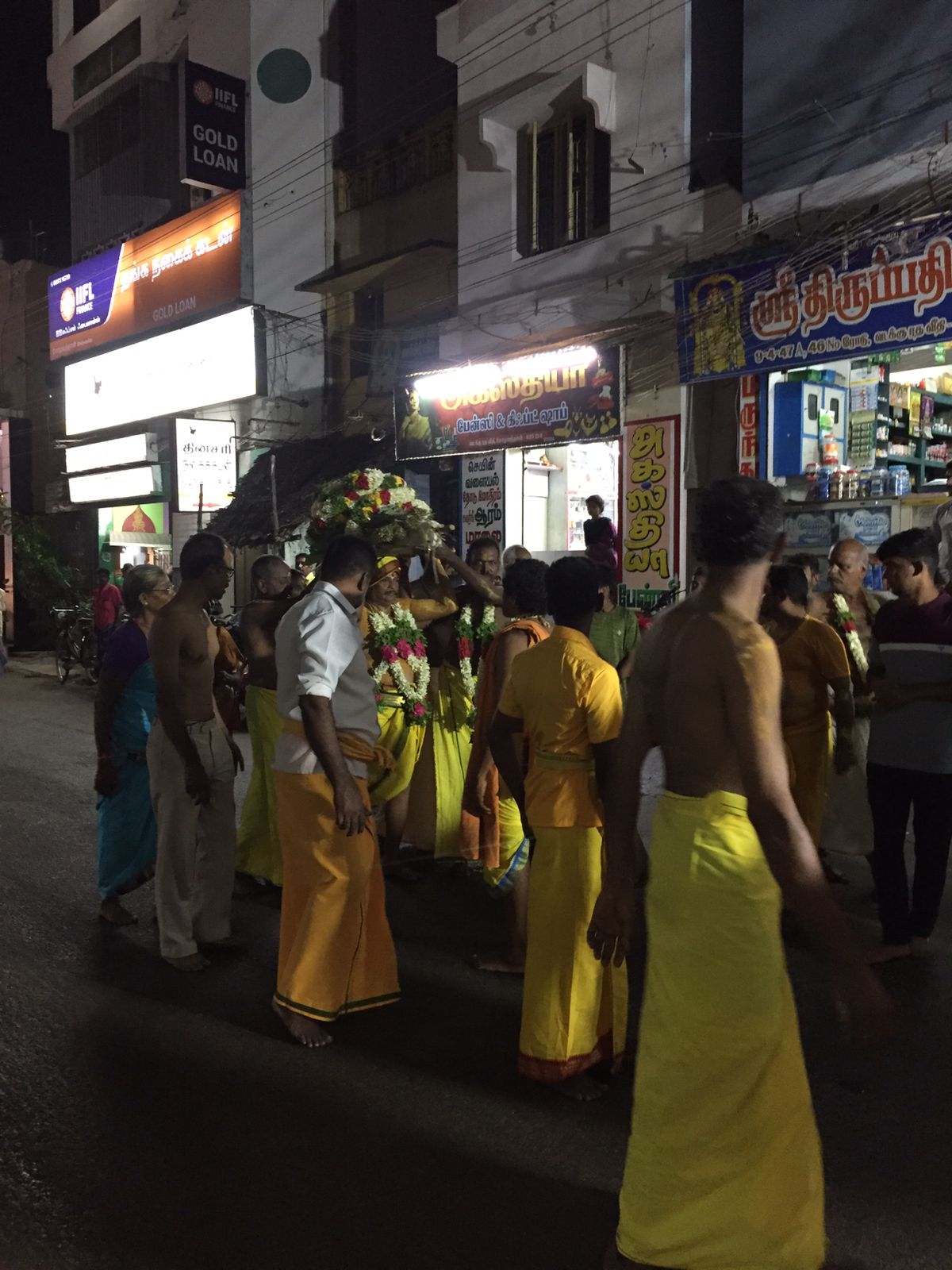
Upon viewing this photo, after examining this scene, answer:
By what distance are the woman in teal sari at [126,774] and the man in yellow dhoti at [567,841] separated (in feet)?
8.65

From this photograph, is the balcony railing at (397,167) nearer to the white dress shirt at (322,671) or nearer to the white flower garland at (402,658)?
the white flower garland at (402,658)

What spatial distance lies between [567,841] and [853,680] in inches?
121

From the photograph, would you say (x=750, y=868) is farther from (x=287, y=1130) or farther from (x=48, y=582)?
(x=48, y=582)

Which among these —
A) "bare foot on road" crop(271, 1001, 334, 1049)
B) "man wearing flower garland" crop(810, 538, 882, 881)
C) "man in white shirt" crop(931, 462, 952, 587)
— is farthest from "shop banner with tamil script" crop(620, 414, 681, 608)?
Result: "bare foot on road" crop(271, 1001, 334, 1049)

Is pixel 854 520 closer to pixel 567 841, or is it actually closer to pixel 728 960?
pixel 567 841

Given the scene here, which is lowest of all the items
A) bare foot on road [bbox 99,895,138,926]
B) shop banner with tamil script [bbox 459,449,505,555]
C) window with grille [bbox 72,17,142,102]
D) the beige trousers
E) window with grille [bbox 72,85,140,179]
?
bare foot on road [bbox 99,895,138,926]

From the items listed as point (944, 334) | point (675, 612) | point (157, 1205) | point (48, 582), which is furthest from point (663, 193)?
Answer: point (48, 582)

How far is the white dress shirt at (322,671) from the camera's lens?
4039 mm

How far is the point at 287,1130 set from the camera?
3490 mm

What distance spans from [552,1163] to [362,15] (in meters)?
23.3

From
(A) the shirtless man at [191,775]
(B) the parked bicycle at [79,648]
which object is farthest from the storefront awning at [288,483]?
(A) the shirtless man at [191,775]

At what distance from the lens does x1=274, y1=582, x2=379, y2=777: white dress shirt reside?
404 centimetres

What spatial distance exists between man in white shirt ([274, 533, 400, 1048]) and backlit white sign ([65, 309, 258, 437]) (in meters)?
18.7

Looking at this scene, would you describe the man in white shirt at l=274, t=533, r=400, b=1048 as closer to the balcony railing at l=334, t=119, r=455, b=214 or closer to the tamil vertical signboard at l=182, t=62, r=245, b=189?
the balcony railing at l=334, t=119, r=455, b=214
